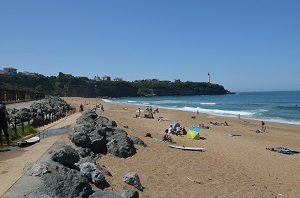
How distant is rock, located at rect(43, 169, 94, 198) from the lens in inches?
274

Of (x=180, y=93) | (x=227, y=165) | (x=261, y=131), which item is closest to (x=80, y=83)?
(x=180, y=93)

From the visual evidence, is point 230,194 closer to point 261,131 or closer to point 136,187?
point 136,187

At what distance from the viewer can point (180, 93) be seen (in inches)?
7510

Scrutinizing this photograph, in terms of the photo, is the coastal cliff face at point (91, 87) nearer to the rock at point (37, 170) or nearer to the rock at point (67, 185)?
the rock at point (37, 170)

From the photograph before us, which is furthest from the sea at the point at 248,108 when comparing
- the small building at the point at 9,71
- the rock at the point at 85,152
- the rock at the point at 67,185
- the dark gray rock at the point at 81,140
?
the small building at the point at 9,71

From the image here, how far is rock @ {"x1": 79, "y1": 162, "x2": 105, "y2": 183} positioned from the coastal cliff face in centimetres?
10406

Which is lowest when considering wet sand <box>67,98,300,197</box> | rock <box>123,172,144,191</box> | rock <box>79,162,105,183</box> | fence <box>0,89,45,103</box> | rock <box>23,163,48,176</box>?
wet sand <box>67,98,300,197</box>

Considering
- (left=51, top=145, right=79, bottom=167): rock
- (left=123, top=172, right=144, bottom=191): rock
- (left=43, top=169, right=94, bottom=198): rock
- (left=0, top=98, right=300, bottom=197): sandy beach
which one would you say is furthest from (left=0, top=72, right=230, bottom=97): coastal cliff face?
(left=43, top=169, right=94, bottom=198): rock

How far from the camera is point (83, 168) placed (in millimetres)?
8977

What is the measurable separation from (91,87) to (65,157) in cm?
14739

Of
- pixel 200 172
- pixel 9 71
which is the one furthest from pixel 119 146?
pixel 9 71

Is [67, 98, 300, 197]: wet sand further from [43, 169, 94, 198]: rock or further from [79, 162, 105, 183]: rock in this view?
[43, 169, 94, 198]: rock

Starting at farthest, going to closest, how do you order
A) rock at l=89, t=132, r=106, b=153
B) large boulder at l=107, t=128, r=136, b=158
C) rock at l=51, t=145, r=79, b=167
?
1. large boulder at l=107, t=128, r=136, b=158
2. rock at l=89, t=132, r=106, b=153
3. rock at l=51, t=145, r=79, b=167

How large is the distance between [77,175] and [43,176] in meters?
0.66
